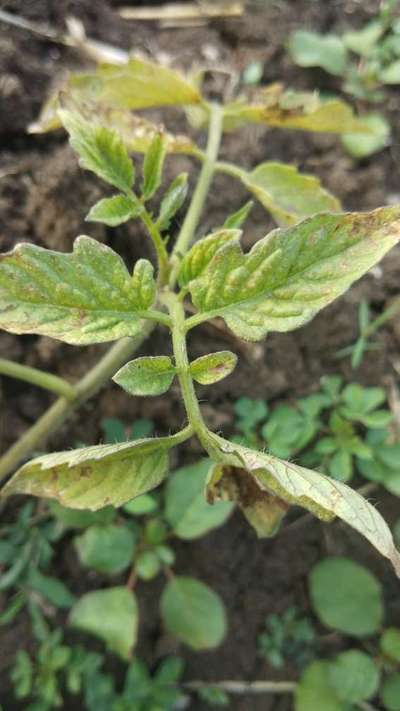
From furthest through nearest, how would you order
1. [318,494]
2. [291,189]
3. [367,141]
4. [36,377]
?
[367,141]
[291,189]
[36,377]
[318,494]

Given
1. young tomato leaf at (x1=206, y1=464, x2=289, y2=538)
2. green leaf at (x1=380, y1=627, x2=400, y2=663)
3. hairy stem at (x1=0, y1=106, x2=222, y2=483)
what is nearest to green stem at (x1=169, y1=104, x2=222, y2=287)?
hairy stem at (x1=0, y1=106, x2=222, y2=483)

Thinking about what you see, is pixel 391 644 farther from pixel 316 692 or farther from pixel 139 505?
pixel 139 505

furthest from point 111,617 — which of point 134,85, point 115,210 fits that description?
point 134,85

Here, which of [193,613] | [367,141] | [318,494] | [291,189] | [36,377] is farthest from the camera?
[367,141]

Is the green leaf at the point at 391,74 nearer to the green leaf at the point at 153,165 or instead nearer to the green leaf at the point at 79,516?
the green leaf at the point at 153,165

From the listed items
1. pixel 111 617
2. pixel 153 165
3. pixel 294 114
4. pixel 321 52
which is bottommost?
pixel 111 617

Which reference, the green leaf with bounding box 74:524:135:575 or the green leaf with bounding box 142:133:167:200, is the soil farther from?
the green leaf with bounding box 142:133:167:200

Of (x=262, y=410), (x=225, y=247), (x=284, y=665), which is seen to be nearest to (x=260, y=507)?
(x=225, y=247)
